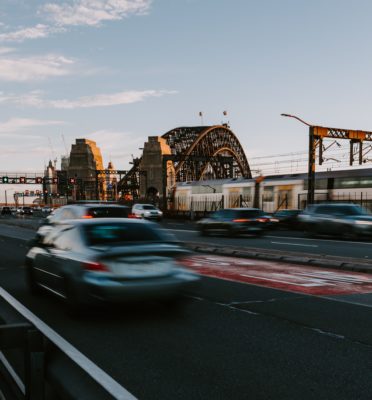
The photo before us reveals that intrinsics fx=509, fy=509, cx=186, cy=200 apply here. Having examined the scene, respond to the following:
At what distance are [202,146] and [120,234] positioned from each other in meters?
117

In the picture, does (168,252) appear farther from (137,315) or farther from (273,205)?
(273,205)

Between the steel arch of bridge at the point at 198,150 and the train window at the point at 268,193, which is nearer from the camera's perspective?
→ the train window at the point at 268,193

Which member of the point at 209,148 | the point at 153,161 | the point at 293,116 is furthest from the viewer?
the point at 209,148

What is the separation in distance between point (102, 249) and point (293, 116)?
29.2 m

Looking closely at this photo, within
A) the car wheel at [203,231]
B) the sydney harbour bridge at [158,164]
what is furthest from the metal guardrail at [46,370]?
the sydney harbour bridge at [158,164]

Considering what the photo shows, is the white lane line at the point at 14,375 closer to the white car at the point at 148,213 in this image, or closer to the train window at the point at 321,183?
the train window at the point at 321,183

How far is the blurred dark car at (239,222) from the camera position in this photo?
1008 inches

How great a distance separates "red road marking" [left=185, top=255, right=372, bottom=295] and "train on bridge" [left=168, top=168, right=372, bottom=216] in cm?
2177

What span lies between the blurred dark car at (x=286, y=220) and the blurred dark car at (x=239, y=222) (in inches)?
313

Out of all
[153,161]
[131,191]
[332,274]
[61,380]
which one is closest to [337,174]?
[332,274]

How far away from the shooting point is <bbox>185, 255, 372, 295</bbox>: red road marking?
395 inches

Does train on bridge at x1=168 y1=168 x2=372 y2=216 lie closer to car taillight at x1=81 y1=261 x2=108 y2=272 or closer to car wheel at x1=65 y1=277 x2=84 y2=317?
car wheel at x1=65 y1=277 x2=84 y2=317

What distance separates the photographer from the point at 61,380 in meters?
2.70

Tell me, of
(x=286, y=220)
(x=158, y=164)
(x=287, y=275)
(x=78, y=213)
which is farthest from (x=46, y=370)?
(x=158, y=164)
